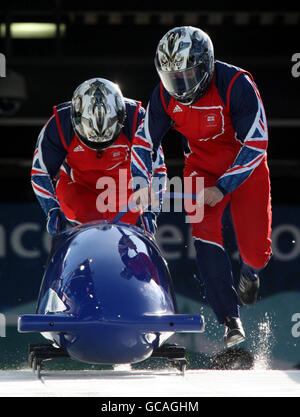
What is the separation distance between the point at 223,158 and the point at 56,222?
973 mm

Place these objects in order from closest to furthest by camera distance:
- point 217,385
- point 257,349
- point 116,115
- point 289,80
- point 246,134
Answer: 1. point 217,385
2. point 246,134
3. point 116,115
4. point 257,349
5. point 289,80

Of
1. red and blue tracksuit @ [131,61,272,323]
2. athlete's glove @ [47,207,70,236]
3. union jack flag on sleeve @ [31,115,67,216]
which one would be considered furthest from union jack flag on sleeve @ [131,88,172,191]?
union jack flag on sleeve @ [31,115,67,216]

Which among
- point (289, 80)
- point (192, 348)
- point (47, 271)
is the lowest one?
point (192, 348)

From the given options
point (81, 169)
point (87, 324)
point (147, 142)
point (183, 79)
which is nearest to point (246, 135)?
point (183, 79)

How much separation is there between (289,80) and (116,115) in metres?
3.62

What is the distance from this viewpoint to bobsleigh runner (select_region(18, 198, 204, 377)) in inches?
165

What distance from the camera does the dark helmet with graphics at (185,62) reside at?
527 centimetres

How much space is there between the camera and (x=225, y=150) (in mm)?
5652

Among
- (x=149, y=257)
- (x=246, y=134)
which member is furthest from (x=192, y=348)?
(x=149, y=257)

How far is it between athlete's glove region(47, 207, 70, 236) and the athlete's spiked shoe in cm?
100

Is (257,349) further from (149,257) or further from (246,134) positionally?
(149,257)

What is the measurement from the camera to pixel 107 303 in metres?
4.23

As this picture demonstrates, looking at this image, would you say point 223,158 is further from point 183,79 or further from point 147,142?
point 183,79

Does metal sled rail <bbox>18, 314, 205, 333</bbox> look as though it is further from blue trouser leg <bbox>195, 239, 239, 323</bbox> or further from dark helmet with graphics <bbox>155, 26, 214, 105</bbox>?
dark helmet with graphics <bbox>155, 26, 214, 105</bbox>
